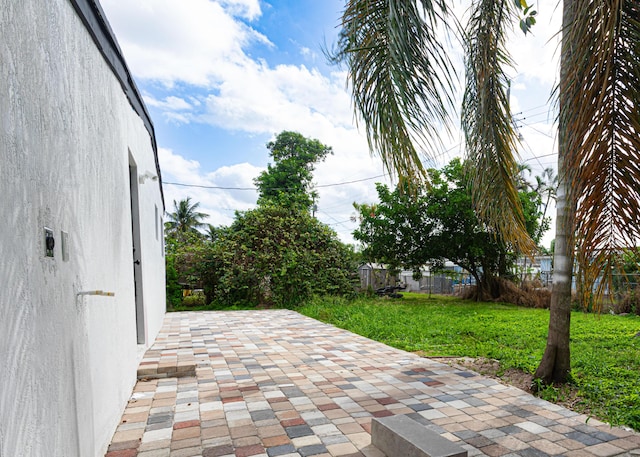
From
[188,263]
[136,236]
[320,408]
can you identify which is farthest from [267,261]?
[320,408]

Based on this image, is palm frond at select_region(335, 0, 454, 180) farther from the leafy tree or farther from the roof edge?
the leafy tree

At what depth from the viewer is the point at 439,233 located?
14570 millimetres

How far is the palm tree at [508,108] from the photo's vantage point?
211cm

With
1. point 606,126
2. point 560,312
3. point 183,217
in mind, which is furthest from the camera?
point 183,217

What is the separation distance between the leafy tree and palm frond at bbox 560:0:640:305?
11.7 m

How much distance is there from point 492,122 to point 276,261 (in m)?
9.08

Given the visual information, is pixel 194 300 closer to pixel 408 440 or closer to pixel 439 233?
pixel 439 233

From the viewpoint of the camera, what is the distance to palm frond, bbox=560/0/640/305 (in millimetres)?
2070

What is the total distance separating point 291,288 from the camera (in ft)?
40.4

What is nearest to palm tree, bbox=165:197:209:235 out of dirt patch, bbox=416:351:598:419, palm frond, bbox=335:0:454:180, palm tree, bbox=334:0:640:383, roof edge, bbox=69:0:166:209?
roof edge, bbox=69:0:166:209

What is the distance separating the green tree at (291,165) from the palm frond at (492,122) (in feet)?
62.1

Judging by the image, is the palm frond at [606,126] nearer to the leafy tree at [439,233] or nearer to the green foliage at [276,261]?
the green foliage at [276,261]

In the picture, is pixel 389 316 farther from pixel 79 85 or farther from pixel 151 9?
pixel 79 85

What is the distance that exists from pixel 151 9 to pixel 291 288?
9.11 meters
